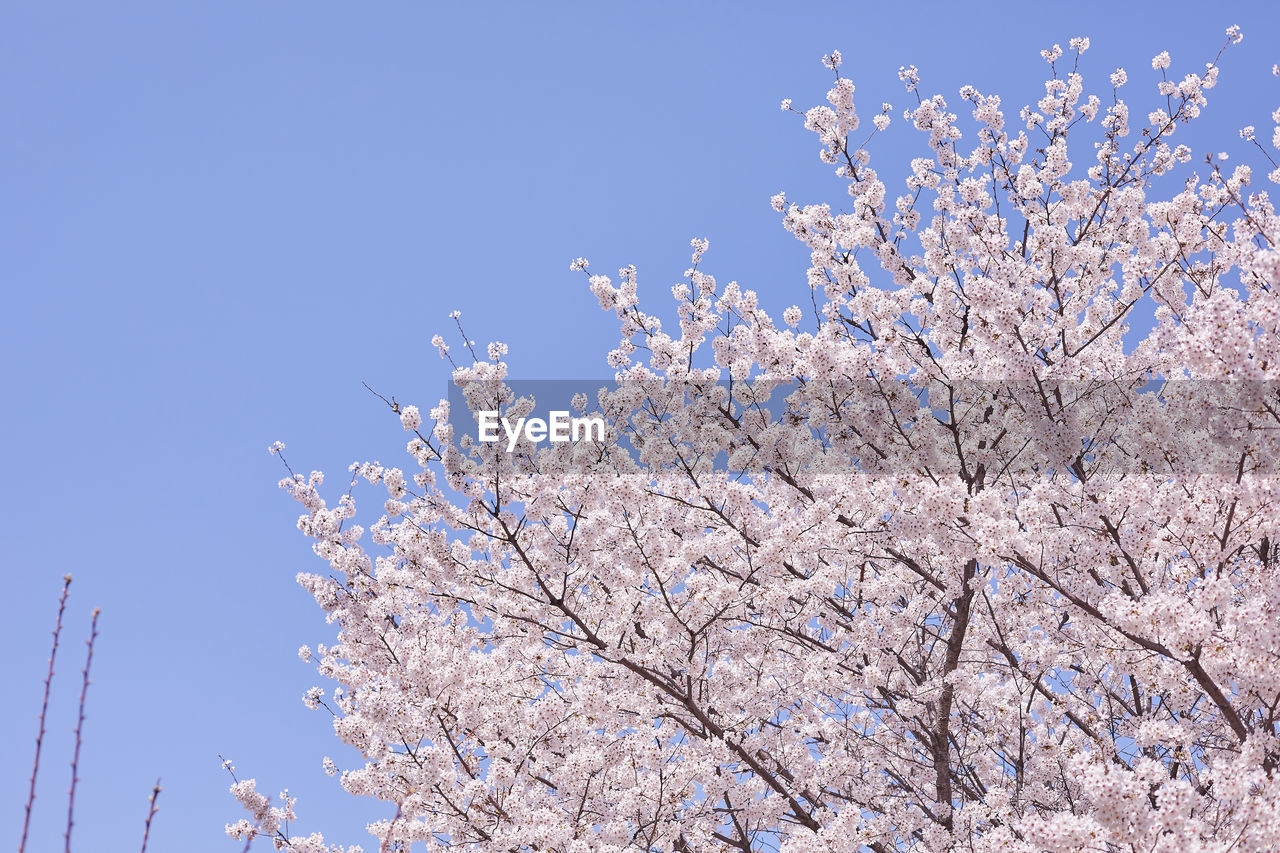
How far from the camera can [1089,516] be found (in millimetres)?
6641

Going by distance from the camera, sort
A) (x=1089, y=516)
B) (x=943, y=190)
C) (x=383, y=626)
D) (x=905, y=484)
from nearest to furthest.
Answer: (x=905, y=484), (x=1089, y=516), (x=383, y=626), (x=943, y=190)

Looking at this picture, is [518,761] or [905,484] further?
[518,761]

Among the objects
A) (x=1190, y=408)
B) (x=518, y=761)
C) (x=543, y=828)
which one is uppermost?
(x=1190, y=408)

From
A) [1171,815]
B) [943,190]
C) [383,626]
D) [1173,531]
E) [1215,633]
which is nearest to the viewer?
[1171,815]

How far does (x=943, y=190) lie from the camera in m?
10.1

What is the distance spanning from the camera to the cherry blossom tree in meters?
6.79

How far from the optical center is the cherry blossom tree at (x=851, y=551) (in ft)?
22.3

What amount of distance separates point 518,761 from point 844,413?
169 inches

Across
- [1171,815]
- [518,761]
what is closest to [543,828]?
[518,761]

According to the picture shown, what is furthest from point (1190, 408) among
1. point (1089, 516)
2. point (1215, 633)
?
point (1215, 633)

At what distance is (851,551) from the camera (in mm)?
8555

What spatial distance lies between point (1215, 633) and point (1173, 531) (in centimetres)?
174

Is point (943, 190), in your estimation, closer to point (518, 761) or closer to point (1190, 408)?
point (1190, 408)

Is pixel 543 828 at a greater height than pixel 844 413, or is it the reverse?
pixel 844 413
